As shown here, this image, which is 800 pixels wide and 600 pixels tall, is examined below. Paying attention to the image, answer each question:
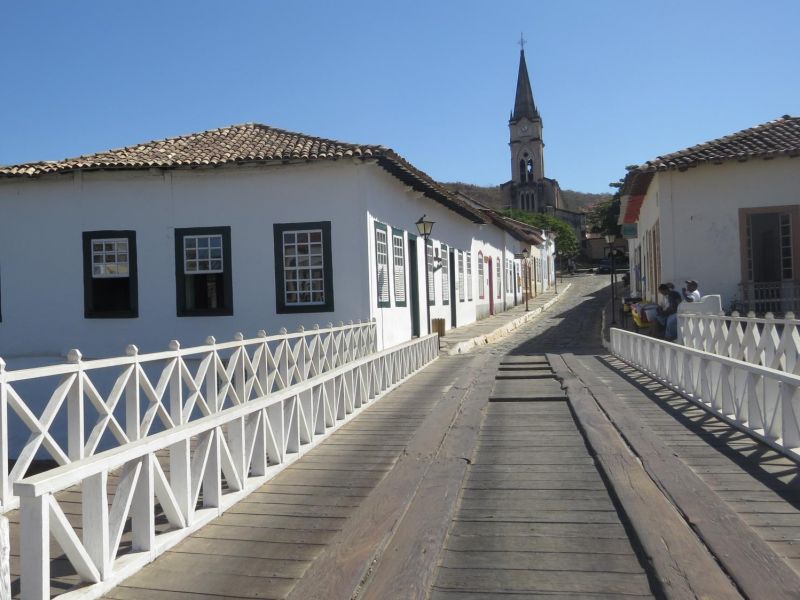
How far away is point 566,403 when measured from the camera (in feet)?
26.7

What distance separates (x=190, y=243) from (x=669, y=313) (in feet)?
28.0

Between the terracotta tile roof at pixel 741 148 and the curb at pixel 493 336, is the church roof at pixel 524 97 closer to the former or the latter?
the curb at pixel 493 336

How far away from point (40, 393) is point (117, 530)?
10.1 meters

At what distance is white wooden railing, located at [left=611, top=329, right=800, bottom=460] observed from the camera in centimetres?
515

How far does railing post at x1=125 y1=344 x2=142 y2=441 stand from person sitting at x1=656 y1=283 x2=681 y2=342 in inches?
387

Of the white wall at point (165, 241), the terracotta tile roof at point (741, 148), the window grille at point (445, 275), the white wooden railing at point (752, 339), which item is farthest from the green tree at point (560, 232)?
the white wooden railing at point (752, 339)

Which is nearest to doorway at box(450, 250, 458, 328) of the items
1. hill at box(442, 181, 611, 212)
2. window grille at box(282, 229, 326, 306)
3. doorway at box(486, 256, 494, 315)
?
doorway at box(486, 256, 494, 315)

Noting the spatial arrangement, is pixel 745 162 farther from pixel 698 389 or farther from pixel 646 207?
pixel 698 389

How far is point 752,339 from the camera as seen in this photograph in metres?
6.67

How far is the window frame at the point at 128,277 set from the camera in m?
13.1

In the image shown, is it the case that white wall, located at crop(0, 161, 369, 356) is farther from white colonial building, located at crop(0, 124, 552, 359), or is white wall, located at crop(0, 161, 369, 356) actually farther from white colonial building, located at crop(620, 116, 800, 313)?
white colonial building, located at crop(620, 116, 800, 313)

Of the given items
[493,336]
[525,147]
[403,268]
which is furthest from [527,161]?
[403,268]

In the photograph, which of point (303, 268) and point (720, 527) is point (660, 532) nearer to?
point (720, 527)

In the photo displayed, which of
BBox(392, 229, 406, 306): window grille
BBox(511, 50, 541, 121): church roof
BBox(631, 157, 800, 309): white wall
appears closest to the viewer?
BBox(631, 157, 800, 309): white wall
